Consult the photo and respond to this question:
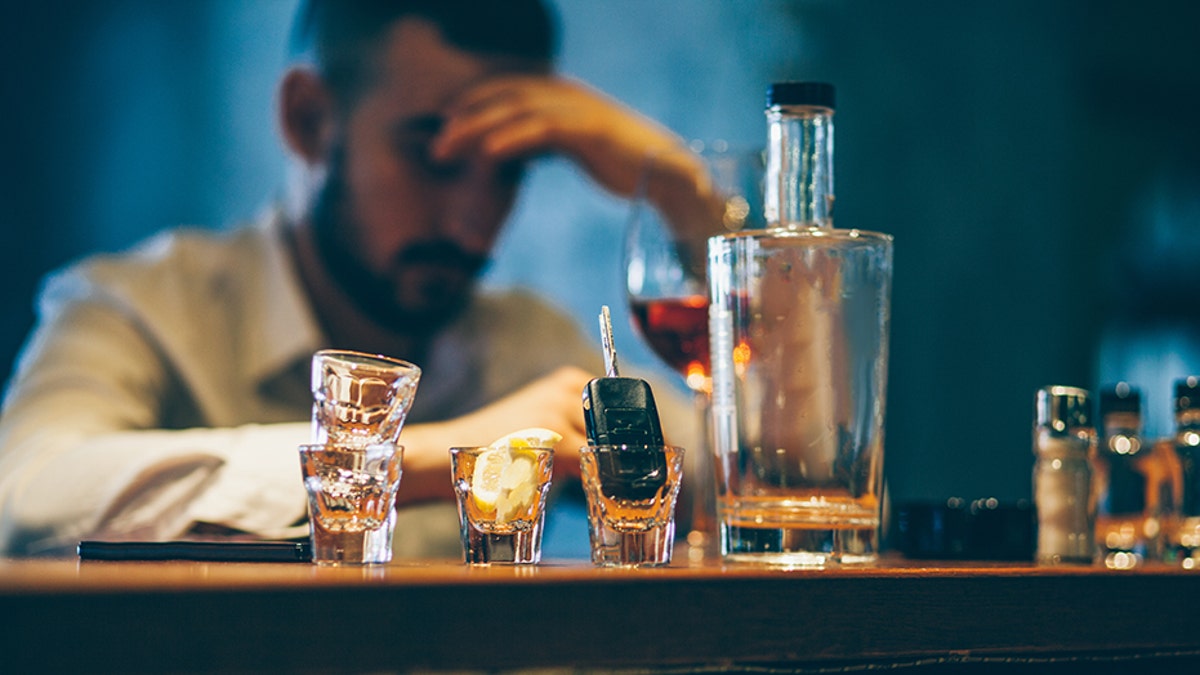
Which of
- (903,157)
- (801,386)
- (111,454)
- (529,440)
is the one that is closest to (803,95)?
(801,386)

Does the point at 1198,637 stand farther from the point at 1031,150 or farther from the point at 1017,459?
the point at 1031,150

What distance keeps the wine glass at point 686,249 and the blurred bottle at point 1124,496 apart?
0.35m

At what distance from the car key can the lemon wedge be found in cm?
4

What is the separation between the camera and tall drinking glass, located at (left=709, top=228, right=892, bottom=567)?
0.81 m

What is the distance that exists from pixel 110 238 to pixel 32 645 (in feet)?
3.87

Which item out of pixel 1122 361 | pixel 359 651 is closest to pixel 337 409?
pixel 359 651

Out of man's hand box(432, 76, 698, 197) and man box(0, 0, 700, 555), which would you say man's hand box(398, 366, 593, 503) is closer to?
man box(0, 0, 700, 555)

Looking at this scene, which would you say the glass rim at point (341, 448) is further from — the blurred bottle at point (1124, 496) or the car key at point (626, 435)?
the blurred bottle at point (1124, 496)

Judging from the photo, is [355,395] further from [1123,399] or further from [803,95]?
[1123,399]

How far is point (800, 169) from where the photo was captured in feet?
2.82

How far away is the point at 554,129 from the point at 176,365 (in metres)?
0.64

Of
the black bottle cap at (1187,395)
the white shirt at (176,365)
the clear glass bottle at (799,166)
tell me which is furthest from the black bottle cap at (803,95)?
the white shirt at (176,365)

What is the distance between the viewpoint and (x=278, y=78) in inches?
64.6

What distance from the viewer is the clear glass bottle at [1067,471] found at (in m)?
0.94
